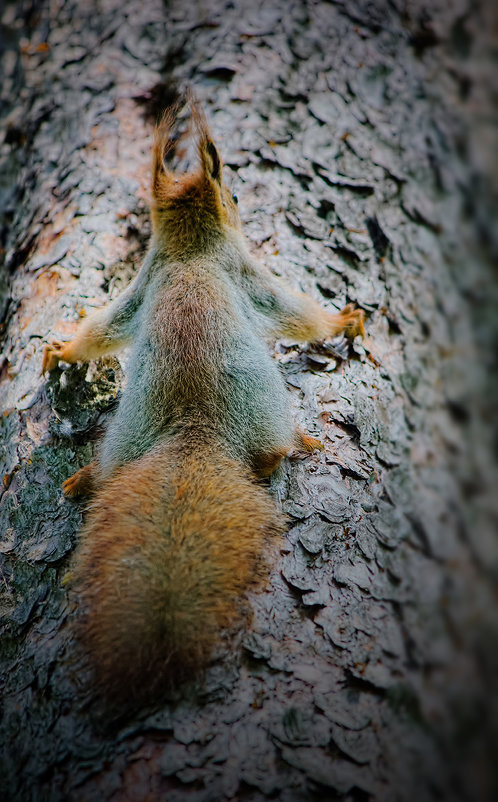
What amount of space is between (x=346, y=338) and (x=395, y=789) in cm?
215

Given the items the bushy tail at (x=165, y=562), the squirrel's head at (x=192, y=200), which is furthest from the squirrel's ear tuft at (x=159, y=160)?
the bushy tail at (x=165, y=562)

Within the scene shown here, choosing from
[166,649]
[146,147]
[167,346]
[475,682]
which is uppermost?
[475,682]

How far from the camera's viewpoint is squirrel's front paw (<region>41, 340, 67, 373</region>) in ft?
9.68

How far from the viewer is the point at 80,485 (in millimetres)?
2580

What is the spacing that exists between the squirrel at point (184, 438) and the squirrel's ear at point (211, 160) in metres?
0.01

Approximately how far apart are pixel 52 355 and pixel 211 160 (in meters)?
1.45

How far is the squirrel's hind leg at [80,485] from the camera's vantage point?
2.58 metres

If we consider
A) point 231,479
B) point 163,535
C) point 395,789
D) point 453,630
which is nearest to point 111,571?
point 163,535

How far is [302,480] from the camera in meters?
2.55

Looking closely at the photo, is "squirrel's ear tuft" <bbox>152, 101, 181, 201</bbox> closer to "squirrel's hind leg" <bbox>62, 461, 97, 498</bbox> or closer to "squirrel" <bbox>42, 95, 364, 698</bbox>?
"squirrel" <bbox>42, 95, 364, 698</bbox>

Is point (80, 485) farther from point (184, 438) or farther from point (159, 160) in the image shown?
point (159, 160)

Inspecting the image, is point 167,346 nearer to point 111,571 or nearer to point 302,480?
point 302,480

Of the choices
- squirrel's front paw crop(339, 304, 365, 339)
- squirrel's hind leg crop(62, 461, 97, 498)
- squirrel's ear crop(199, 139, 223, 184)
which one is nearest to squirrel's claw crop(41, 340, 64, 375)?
squirrel's hind leg crop(62, 461, 97, 498)

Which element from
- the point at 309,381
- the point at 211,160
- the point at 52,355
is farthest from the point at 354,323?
the point at 52,355
